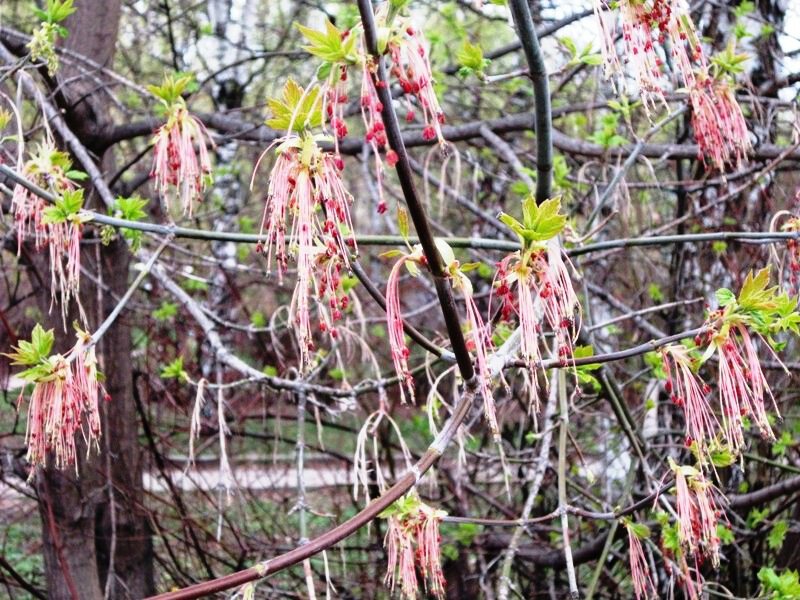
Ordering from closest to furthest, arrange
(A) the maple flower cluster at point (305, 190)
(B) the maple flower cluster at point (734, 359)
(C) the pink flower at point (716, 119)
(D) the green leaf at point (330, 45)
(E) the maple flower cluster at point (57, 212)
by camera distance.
Answer: 1. (D) the green leaf at point (330, 45)
2. (A) the maple flower cluster at point (305, 190)
3. (B) the maple flower cluster at point (734, 359)
4. (E) the maple flower cluster at point (57, 212)
5. (C) the pink flower at point (716, 119)

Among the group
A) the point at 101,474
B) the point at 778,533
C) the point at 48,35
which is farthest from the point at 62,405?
the point at 778,533

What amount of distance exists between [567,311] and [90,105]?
2770 mm

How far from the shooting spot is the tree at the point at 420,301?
53.5 inches

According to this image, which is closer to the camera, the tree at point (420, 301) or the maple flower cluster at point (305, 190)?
the maple flower cluster at point (305, 190)

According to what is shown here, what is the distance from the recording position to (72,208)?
1.97m

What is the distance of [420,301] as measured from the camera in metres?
8.04

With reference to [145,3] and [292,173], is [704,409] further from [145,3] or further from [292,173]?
[145,3]

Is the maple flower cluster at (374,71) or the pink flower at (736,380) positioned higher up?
the maple flower cluster at (374,71)

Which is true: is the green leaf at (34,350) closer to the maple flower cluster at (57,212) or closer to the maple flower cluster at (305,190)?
the maple flower cluster at (57,212)

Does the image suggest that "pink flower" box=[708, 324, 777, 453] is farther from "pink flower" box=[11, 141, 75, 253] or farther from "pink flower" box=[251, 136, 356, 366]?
"pink flower" box=[11, 141, 75, 253]

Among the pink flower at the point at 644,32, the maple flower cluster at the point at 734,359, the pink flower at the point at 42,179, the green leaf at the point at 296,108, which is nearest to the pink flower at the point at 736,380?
the maple flower cluster at the point at 734,359

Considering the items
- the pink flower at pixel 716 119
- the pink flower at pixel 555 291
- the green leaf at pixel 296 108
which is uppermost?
the pink flower at pixel 716 119

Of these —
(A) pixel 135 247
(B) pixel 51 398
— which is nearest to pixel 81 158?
(A) pixel 135 247

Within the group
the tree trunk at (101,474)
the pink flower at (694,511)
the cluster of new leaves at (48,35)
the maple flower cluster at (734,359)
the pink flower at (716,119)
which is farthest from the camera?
the tree trunk at (101,474)
